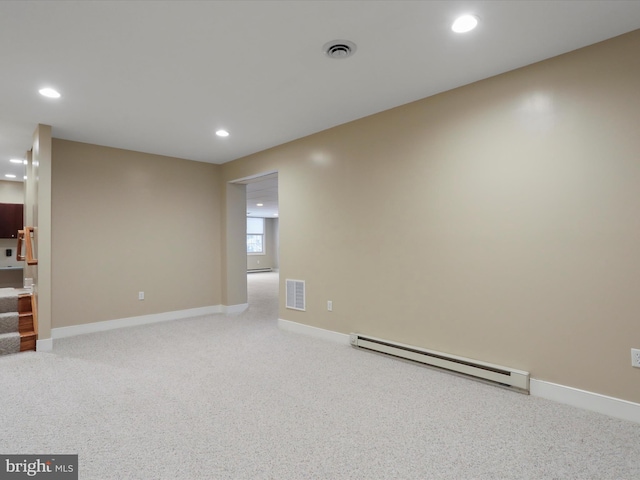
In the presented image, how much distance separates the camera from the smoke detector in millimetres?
2358

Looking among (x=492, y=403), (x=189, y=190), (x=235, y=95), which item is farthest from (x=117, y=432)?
(x=189, y=190)

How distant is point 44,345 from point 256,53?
12.9 feet

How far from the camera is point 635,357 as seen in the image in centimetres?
222

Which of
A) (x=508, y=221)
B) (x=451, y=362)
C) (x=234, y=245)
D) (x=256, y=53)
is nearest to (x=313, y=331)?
(x=451, y=362)

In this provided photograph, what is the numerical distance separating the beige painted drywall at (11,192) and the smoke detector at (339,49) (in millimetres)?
7730

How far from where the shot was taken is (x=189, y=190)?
564 centimetres

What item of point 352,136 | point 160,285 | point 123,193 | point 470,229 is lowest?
point 160,285

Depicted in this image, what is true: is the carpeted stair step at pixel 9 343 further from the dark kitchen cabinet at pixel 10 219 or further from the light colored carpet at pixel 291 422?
the dark kitchen cabinet at pixel 10 219

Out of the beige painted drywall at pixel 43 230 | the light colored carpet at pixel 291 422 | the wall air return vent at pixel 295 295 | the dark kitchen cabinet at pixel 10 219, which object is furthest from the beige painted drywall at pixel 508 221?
the dark kitchen cabinet at pixel 10 219

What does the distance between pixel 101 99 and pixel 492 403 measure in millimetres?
4280

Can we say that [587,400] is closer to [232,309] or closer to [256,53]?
[256,53]

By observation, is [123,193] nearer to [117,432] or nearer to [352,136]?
[352,136]

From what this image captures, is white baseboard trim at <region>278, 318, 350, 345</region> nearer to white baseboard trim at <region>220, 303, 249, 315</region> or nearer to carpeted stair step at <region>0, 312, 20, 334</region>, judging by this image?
white baseboard trim at <region>220, 303, 249, 315</region>

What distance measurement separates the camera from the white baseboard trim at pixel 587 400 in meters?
2.23
